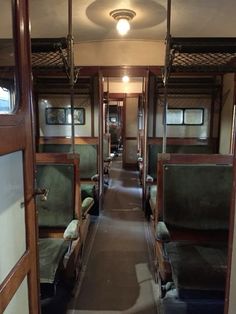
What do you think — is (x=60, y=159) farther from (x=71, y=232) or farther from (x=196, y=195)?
(x=196, y=195)

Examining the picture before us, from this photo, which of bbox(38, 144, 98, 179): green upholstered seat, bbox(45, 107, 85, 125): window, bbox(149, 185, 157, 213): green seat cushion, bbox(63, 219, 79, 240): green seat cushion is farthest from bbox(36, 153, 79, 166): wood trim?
bbox(45, 107, 85, 125): window

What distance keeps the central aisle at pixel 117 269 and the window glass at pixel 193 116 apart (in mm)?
1714

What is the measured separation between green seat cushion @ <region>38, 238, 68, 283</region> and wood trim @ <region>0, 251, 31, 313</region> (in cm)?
71

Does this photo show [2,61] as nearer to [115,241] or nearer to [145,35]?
[115,241]

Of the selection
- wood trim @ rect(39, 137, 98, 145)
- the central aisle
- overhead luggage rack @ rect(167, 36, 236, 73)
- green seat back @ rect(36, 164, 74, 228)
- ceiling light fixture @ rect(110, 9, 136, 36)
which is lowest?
the central aisle

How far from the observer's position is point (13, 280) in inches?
36.4

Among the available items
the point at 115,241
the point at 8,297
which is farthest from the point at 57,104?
the point at 8,297

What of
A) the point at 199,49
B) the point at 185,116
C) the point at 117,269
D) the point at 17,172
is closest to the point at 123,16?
the point at 199,49

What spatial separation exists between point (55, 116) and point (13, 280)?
388 centimetres

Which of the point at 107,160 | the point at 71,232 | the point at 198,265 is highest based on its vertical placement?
the point at 107,160

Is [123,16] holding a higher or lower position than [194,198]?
higher

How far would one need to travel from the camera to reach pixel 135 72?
412 centimetres

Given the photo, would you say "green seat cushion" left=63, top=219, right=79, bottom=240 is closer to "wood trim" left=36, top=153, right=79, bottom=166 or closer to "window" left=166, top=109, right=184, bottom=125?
"wood trim" left=36, top=153, right=79, bottom=166

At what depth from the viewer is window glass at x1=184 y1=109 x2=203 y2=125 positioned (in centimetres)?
445
